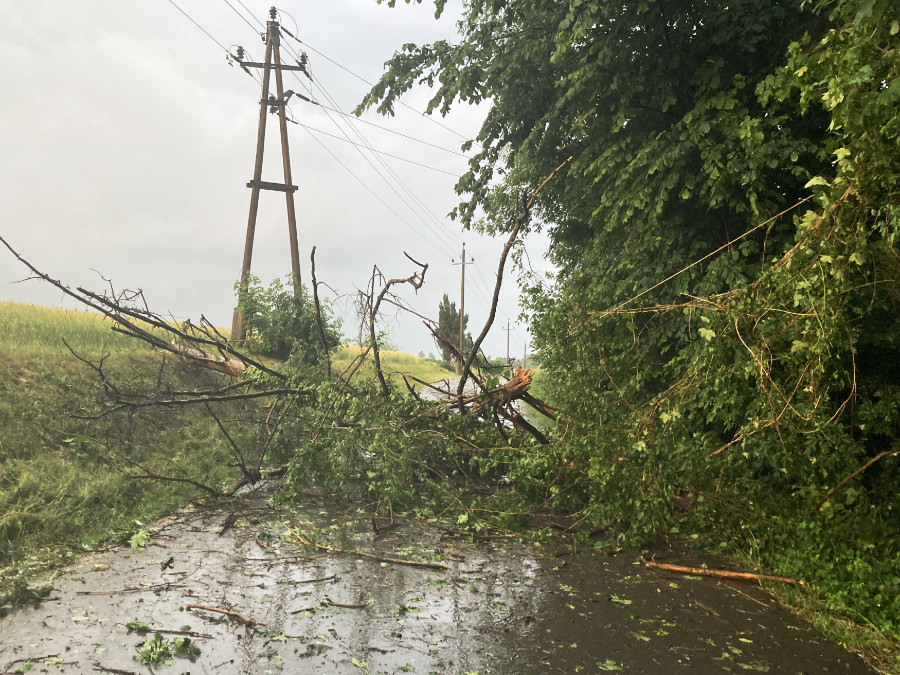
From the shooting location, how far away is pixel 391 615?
17.1ft

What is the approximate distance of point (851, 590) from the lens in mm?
5609

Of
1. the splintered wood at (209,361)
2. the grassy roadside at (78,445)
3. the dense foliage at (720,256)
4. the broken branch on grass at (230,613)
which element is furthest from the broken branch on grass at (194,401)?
the broken branch on grass at (230,613)

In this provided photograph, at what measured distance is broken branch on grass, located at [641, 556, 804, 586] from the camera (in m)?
6.18

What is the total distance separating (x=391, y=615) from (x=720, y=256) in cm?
590

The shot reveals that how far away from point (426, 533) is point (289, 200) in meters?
14.9

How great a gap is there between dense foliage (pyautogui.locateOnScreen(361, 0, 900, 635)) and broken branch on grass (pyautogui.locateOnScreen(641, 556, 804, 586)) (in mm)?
154

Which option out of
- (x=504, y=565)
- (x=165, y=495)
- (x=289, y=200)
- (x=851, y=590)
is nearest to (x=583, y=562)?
(x=504, y=565)

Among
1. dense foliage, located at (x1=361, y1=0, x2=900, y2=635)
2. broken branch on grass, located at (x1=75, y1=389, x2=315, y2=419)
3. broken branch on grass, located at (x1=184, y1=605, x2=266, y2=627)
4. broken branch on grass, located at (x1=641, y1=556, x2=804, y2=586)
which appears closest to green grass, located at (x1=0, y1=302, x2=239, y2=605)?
broken branch on grass, located at (x1=75, y1=389, x2=315, y2=419)

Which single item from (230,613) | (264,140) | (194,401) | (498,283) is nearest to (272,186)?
Answer: (264,140)

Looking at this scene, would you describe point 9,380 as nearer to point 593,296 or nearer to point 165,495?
point 165,495

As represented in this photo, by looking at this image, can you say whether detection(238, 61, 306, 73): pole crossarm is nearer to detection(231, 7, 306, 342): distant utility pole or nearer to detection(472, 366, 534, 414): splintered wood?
detection(231, 7, 306, 342): distant utility pole

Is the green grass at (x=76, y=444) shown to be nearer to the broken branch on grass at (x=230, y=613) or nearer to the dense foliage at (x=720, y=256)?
the broken branch on grass at (x=230, y=613)

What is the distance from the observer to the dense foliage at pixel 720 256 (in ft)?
17.4

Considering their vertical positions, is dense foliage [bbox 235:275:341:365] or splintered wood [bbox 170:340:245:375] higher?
dense foliage [bbox 235:275:341:365]
